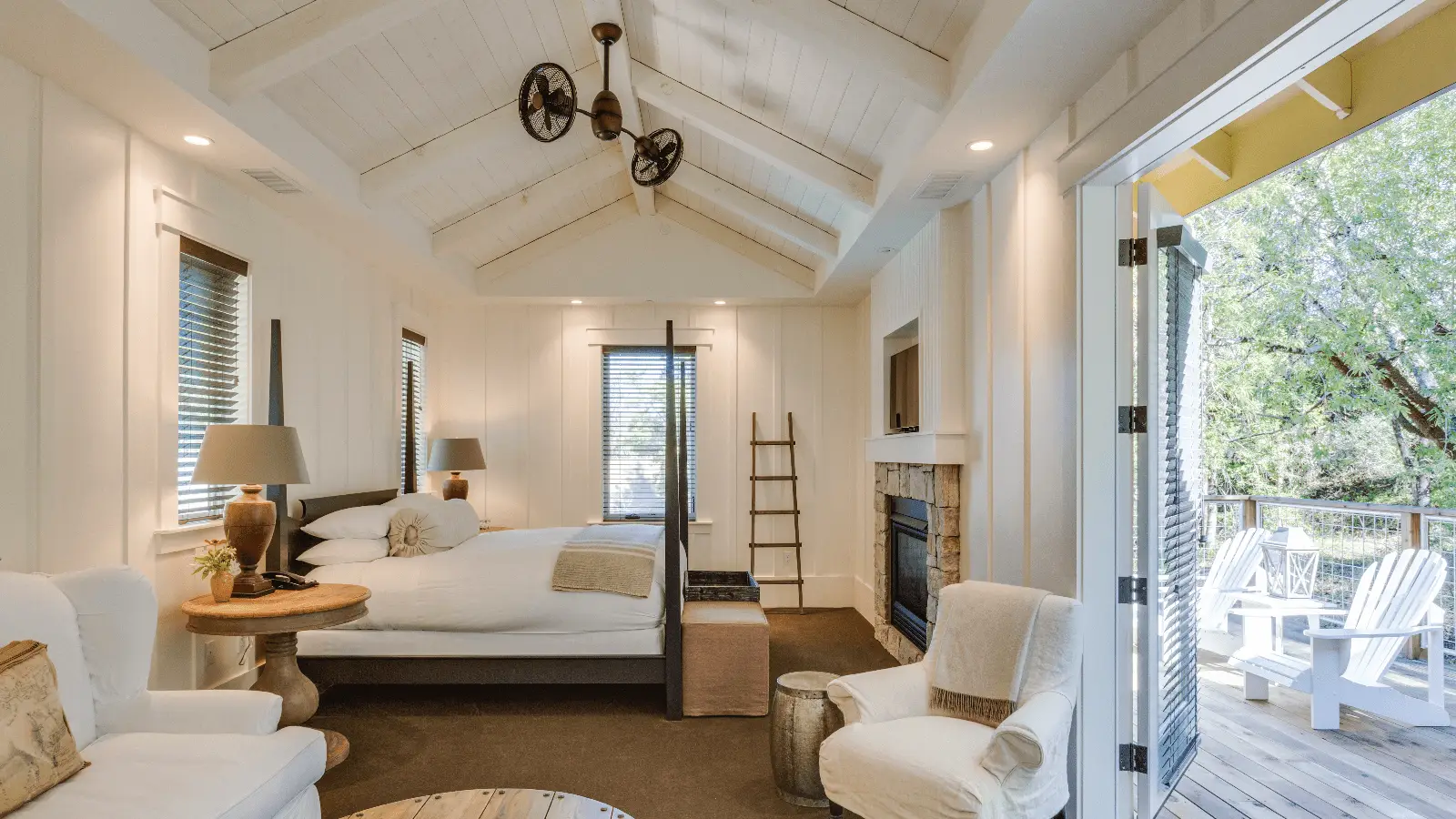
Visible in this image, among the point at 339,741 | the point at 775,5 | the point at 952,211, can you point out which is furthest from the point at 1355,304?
the point at 339,741

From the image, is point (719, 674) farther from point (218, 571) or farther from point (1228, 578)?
point (1228, 578)

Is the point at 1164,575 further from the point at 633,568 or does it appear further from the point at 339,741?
the point at 339,741

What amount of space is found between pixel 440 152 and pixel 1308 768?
4.92m

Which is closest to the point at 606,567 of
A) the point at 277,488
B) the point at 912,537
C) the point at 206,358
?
the point at 277,488

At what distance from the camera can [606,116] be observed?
3307 mm

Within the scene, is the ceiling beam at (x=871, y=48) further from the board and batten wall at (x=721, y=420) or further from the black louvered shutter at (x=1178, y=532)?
the board and batten wall at (x=721, y=420)

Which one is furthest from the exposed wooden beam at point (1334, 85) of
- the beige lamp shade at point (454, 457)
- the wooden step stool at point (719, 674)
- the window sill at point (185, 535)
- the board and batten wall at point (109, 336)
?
the beige lamp shade at point (454, 457)

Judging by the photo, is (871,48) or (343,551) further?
(343,551)

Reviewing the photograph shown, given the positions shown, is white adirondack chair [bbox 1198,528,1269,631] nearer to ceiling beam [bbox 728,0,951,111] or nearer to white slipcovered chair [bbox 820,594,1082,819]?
white slipcovered chair [bbox 820,594,1082,819]

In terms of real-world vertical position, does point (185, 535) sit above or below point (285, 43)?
below

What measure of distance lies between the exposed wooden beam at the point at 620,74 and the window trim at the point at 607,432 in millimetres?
1462

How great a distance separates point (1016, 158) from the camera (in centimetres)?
341

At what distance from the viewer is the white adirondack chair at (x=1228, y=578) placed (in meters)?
5.04

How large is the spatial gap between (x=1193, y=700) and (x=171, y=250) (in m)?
4.57
